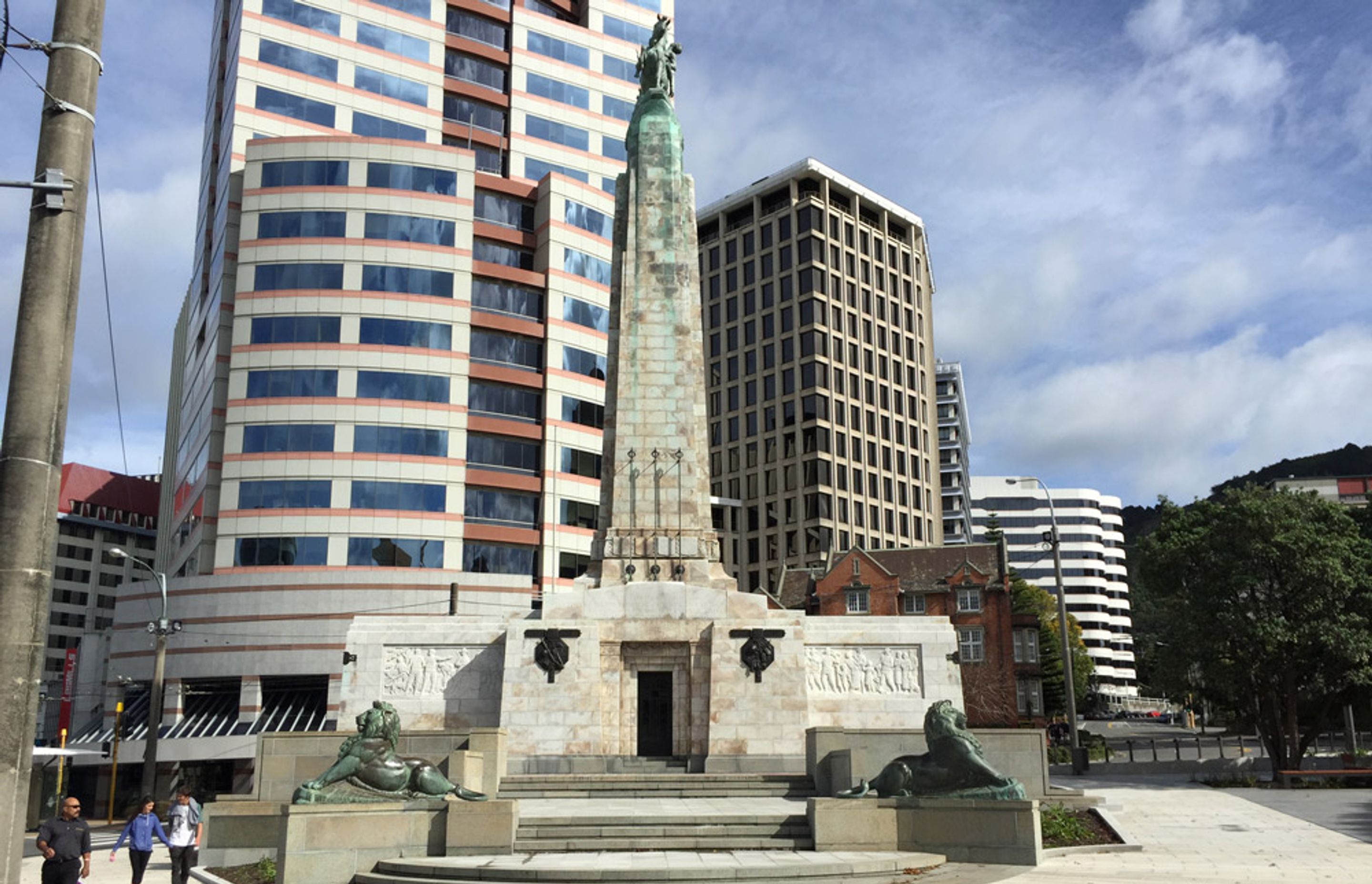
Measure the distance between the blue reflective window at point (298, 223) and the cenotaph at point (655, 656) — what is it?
30.8 meters

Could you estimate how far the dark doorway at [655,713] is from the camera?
27.0 m

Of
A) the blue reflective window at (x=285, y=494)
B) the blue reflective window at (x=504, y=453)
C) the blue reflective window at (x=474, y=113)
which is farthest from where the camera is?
the blue reflective window at (x=474, y=113)

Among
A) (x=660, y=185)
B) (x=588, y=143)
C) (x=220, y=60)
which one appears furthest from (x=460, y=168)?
(x=660, y=185)

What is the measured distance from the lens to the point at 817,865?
14.9 meters

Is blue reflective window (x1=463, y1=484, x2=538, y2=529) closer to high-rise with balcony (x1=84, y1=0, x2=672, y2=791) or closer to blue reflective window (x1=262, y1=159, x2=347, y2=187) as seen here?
high-rise with balcony (x1=84, y1=0, x2=672, y2=791)

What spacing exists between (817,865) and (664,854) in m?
2.96

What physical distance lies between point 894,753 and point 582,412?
40.6m

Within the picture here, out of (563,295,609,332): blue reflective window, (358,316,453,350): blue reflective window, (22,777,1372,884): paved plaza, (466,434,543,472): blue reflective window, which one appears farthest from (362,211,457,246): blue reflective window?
(22,777,1372,884): paved plaza

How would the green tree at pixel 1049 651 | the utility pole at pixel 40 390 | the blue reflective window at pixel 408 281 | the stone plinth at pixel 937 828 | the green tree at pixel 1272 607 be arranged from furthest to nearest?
1. the green tree at pixel 1049 651
2. the blue reflective window at pixel 408 281
3. the green tree at pixel 1272 607
4. the stone plinth at pixel 937 828
5. the utility pole at pixel 40 390

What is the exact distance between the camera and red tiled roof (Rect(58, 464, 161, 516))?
12169cm

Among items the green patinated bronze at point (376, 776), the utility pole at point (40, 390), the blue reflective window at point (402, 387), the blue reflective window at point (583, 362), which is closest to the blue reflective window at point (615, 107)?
the blue reflective window at point (583, 362)

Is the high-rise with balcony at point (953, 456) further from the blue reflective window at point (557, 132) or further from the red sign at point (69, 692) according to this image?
the red sign at point (69, 692)

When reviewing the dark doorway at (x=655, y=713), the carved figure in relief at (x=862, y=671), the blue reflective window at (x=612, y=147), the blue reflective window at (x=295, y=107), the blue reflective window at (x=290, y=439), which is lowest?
the dark doorway at (x=655, y=713)

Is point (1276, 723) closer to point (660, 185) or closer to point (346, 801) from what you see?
point (660, 185)
